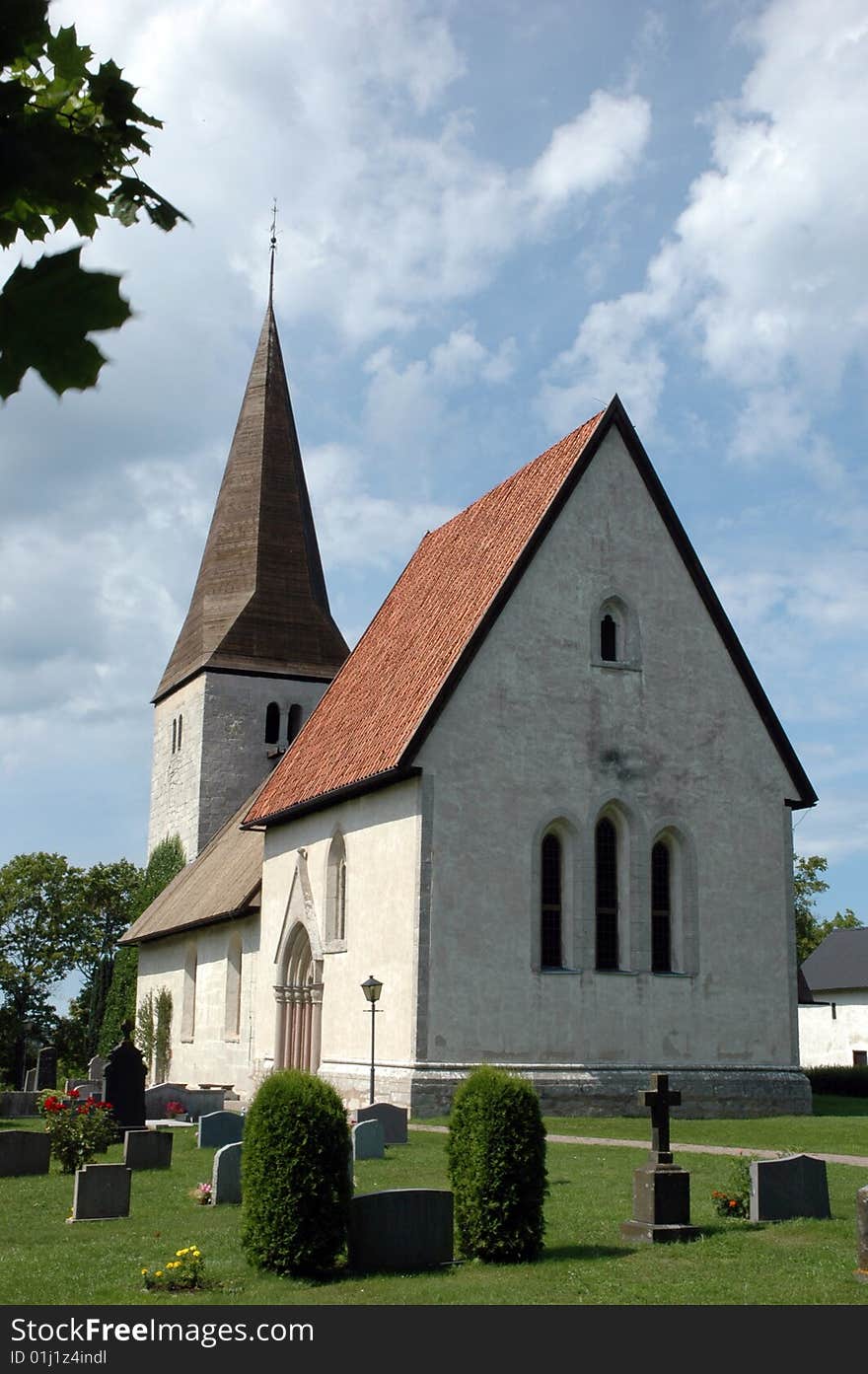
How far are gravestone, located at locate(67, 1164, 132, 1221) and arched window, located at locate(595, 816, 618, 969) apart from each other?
1314cm

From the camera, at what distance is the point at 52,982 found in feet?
240

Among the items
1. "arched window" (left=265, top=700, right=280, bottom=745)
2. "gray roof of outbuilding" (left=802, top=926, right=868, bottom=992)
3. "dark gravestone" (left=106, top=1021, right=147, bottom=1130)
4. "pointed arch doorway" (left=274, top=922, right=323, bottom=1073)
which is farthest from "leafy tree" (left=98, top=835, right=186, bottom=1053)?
"gray roof of outbuilding" (left=802, top=926, right=868, bottom=992)

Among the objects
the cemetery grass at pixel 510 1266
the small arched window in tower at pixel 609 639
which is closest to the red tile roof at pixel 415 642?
the small arched window in tower at pixel 609 639

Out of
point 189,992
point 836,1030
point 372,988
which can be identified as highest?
point 372,988

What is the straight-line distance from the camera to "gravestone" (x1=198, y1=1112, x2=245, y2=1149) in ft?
66.9

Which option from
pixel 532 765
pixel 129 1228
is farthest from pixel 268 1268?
pixel 532 765

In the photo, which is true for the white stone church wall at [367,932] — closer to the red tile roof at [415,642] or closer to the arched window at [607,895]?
the red tile roof at [415,642]

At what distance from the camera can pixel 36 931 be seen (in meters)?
72.3

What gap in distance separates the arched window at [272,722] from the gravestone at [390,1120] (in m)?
29.4

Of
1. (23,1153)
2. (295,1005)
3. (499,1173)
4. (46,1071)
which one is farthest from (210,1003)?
(499,1173)

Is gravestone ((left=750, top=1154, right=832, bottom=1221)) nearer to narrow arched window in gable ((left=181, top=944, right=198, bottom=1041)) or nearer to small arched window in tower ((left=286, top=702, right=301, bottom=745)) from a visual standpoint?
narrow arched window in gable ((left=181, top=944, right=198, bottom=1041))

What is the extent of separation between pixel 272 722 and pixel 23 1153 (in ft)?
100

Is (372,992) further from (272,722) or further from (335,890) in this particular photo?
(272,722)
